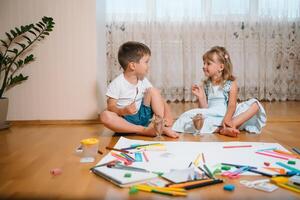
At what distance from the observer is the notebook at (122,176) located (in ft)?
3.11

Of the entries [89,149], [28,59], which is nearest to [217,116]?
[89,149]

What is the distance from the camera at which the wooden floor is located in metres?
0.90

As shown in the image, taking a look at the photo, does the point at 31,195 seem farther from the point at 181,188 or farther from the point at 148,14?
the point at 148,14

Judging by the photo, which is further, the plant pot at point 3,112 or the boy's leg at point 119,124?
the plant pot at point 3,112

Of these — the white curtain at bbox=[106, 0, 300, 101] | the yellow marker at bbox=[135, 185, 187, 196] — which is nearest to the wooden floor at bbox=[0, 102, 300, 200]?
the yellow marker at bbox=[135, 185, 187, 196]

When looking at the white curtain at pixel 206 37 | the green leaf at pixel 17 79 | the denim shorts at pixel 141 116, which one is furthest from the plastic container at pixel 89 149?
the white curtain at pixel 206 37

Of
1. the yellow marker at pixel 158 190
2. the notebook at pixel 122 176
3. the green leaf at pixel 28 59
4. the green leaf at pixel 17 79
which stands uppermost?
the green leaf at pixel 28 59

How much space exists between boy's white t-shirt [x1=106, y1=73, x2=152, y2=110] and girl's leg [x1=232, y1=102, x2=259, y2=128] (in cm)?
50

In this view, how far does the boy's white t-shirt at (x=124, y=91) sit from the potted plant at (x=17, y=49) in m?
0.66

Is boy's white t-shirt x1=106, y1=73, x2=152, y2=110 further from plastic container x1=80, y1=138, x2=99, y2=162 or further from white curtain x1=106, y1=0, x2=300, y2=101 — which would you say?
white curtain x1=106, y1=0, x2=300, y2=101

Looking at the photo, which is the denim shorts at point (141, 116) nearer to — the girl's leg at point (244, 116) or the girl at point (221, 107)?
the girl at point (221, 107)

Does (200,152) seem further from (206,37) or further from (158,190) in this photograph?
(206,37)

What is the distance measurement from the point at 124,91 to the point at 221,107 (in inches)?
21.2

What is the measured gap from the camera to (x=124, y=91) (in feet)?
5.75
